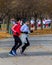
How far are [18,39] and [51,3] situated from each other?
1107 inches

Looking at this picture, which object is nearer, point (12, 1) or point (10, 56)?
point (10, 56)

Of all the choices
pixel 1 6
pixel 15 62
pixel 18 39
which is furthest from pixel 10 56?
pixel 1 6

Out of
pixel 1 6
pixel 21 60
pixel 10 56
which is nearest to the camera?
pixel 21 60

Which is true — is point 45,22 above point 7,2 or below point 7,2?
below

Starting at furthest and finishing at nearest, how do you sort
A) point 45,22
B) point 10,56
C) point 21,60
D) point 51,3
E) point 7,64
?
point 45,22 → point 51,3 → point 10,56 → point 21,60 → point 7,64

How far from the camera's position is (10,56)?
1659cm

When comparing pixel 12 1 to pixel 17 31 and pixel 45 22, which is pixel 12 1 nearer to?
pixel 17 31

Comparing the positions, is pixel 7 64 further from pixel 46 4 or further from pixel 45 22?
pixel 45 22

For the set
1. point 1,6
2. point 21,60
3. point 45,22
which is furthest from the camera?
point 45,22

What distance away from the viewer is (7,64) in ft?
44.4

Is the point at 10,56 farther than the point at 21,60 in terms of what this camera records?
Yes

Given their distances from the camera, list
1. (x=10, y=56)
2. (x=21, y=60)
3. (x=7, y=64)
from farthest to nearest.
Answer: (x=10, y=56) → (x=21, y=60) → (x=7, y=64)

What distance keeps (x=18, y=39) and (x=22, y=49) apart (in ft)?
2.49

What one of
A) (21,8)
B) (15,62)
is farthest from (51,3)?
(15,62)
